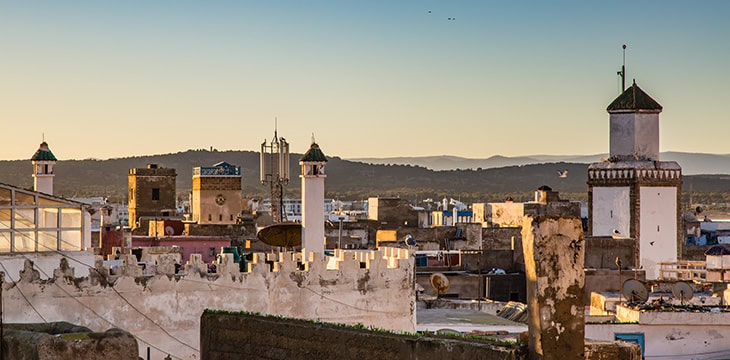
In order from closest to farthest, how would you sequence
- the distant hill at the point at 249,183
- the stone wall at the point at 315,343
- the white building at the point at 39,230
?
the stone wall at the point at 315,343
the white building at the point at 39,230
the distant hill at the point at 249,183

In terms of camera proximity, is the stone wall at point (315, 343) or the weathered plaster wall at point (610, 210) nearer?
the stone wall at point (315, 343)

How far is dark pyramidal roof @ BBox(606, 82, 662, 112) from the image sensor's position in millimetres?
43156

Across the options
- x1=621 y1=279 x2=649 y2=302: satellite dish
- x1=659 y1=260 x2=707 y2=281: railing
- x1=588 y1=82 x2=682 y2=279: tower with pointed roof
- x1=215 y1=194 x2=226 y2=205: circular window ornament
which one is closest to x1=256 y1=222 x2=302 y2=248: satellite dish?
x1=621 y1=279 x2=649 y2=302: satellite dish

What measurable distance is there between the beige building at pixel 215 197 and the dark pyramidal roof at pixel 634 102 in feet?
60.9

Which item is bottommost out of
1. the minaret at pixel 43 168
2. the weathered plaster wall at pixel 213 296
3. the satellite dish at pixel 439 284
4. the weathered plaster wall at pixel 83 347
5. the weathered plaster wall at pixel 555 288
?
the satellite dish at pixel 439 284

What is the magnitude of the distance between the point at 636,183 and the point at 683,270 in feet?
19.1

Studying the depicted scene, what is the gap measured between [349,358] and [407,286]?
388 inches

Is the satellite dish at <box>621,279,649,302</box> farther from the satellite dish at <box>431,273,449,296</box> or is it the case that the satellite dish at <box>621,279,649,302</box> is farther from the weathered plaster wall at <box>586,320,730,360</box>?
the satellite dish at <box>431,273,449,296</box>

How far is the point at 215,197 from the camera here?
56906 mm

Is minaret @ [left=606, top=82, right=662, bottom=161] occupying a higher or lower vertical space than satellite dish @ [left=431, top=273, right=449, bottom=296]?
higher

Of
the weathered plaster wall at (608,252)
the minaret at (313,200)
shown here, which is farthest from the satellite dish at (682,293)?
the weathered plaster wall at (608,252)

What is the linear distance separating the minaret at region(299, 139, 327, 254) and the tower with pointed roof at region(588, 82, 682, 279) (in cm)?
1513

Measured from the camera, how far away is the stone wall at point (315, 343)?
12.0 metres

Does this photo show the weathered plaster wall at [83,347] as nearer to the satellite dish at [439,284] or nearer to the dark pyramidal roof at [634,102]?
the satellite dish at [439,284]
